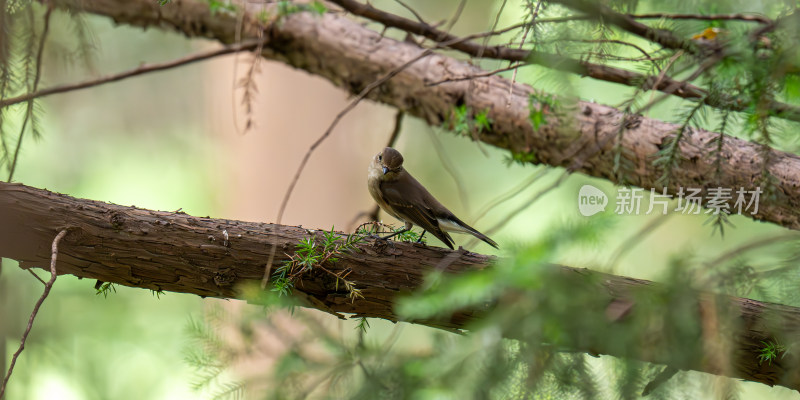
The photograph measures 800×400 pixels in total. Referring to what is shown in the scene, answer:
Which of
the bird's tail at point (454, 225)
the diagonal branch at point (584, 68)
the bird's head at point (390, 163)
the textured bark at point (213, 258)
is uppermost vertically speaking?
the diagonal branch at point (584, 68)

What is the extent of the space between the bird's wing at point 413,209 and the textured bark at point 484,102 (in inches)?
29.8

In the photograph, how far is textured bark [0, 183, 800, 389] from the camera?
88.7 inches

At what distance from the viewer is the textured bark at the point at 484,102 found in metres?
3.22

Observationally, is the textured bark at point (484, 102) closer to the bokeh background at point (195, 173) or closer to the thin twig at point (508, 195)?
the thin twig at point (508, 195)

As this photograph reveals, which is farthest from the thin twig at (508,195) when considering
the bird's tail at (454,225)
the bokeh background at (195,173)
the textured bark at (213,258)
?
the bokeh background at (195,173)

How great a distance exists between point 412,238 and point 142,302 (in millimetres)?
7593

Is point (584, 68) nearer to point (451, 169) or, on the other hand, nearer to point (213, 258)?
point (451, 169)

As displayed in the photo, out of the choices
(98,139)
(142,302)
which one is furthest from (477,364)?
(98,139)

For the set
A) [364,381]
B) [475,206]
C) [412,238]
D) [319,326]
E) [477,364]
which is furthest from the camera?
[475,206]

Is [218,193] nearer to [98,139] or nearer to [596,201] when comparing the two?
[98,139]

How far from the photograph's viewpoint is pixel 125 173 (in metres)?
9.59

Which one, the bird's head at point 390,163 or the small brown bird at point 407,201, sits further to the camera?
the bird's head at point 390,163

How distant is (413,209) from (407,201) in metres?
0.07

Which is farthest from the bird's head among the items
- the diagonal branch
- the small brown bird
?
the diagonal branch
